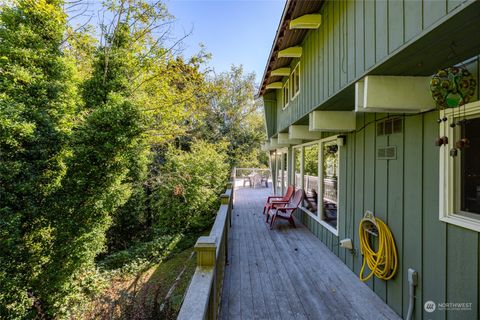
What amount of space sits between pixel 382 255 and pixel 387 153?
4.01 feet

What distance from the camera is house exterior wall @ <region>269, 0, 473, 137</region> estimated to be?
167 cm

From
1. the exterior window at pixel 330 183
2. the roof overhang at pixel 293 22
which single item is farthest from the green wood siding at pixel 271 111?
the exterior window at pixel 330 183

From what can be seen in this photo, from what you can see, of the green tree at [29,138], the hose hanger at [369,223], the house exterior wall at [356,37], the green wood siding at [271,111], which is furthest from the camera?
the green wood siding at [271,111]

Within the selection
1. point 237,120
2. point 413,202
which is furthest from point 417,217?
point 237,120

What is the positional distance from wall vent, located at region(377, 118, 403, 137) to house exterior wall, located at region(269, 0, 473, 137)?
0.54 metres

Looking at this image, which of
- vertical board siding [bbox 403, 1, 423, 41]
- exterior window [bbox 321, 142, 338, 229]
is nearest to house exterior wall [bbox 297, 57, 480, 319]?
vertical board siding [bbox 403, 1, 423, 41]

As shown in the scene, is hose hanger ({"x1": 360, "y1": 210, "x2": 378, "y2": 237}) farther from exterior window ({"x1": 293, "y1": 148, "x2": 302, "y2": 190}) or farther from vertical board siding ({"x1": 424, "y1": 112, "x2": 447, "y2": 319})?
exterior window ({"x1": 293, "y1": 148, "x2": 302, "y2": 190})

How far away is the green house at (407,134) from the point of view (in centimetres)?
179

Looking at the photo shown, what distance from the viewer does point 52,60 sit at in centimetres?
575

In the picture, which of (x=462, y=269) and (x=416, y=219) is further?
(x=416, y=219)

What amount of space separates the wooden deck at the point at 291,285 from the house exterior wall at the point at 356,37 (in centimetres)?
250

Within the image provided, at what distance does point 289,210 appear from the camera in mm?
6320

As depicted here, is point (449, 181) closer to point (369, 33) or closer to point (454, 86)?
point (454, 86)

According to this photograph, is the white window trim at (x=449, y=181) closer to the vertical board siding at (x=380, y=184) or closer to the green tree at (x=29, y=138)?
the vertical board siding at (x=380, y=184)
